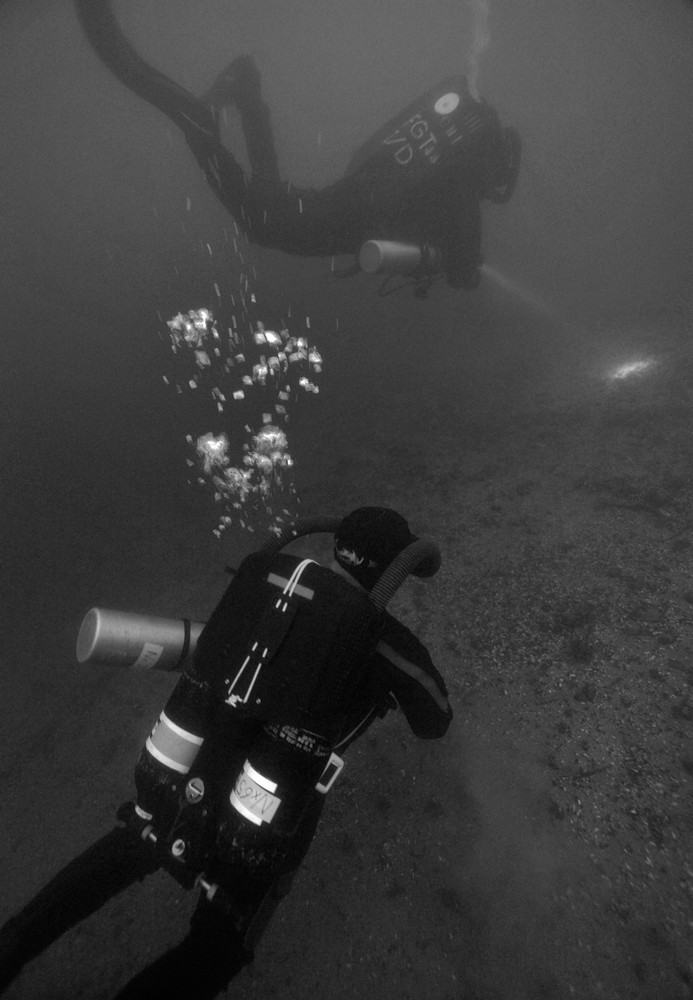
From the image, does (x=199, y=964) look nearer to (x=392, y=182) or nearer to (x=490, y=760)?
(x=490, y=760)

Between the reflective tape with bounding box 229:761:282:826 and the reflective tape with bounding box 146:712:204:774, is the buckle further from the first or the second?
the reflective tape with bounding box 146:712:204:774

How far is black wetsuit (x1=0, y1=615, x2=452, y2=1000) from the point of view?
1829mm

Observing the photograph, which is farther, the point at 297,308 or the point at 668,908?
the point at 297,308

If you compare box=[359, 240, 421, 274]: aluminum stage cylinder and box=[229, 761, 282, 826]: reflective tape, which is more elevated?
box=[359, 240, 421, 274]: aluminum stage cylinder

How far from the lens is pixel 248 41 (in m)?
58.4

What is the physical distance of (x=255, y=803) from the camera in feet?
6.15

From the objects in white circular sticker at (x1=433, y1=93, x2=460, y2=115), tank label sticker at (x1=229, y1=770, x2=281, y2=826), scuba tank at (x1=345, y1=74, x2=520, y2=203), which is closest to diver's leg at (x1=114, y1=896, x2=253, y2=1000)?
tank label sticker at (x1=229, y1=770, x2=281, y2=826)

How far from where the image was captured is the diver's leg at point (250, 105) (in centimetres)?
768

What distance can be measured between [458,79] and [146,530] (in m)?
7.60

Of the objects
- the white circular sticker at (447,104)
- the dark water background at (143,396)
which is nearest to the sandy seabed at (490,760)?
the dark water background at (143,396)

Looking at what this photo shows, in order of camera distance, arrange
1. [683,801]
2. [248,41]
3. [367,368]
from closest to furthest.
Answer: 1. [683,801]
2. [367,368]
3. [248,41]

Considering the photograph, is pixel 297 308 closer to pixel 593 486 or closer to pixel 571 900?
pixel 593 486

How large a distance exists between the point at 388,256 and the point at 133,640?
5.32 m

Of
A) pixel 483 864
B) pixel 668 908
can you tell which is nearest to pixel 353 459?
pixel 483 864
